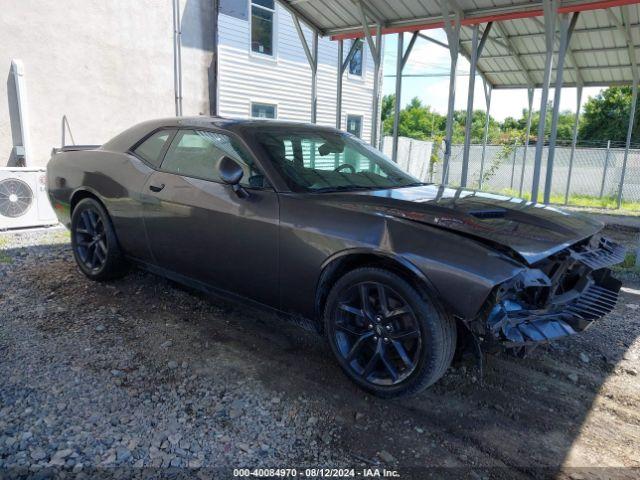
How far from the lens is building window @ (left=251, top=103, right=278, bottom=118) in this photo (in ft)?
42.9

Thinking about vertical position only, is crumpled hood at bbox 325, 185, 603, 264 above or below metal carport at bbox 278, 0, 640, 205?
below

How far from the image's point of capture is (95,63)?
32.3 feet

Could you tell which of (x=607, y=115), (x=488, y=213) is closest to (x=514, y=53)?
(x=488, y=213)

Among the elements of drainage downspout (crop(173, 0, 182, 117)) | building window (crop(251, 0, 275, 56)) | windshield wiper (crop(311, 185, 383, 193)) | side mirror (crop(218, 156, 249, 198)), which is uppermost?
building window (crop(251, 0, 275, 56))

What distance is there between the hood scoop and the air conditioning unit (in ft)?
21.4

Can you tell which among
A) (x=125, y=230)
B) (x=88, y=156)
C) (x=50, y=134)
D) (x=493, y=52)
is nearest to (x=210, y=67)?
(x=50, y=134)

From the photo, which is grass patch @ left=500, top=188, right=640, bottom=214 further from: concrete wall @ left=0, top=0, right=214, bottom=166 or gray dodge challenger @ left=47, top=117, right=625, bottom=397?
gray dodge challenger @ left=47, top=117, right=625, bottom=397

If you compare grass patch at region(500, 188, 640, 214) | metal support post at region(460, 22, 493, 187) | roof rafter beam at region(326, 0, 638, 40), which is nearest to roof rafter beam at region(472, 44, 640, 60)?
grass patch at region(500, 188, 640, 214)

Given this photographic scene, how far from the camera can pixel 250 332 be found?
3.62 metres

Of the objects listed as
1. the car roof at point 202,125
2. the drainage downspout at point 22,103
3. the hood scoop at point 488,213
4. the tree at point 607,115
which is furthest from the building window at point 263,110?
the tree at point 607,115

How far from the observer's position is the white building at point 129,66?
891cm

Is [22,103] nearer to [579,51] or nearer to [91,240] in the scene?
[91,240]

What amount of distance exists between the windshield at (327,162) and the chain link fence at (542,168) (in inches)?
383

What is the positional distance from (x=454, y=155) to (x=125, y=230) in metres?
15.5
